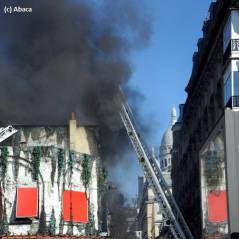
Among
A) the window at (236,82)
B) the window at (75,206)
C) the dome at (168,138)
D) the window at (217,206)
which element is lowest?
the window at (217,206)

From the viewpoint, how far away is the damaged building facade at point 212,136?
4723 millimetres

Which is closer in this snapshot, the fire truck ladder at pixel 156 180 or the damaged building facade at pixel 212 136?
the damaged building facade at pixel 212 136

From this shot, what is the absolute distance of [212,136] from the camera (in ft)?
18.1

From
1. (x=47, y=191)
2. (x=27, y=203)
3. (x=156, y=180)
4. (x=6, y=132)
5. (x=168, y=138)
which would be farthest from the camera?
(x=168, y=138)

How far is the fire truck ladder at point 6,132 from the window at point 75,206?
18.0 feet

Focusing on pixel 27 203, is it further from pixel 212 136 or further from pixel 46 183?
pixel 212 136

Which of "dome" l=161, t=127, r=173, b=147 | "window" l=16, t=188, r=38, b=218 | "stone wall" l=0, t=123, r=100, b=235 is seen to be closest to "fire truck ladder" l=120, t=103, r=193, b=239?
"stone wall" l=0, t=123, r=100, b=235

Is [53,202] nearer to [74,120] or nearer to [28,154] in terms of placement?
[28,154]

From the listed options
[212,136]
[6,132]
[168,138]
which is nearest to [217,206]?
[212,136]

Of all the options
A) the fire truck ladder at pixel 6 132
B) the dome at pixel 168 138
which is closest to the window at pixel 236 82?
the fire truck ladder at pixel 6 132

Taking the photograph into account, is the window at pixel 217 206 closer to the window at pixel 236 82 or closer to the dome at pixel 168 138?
the window at pixel 236 82

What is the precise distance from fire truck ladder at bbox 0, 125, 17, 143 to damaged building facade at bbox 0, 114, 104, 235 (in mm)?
2378

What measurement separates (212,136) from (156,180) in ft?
88.5

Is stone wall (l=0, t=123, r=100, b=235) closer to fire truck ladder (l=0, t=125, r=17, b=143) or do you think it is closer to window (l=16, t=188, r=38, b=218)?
window (l=16, t=188, r=38, b=218)
